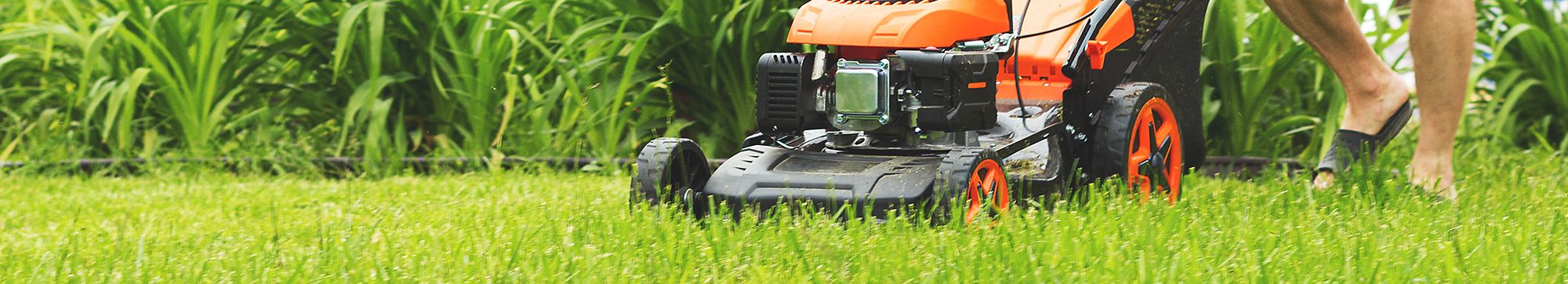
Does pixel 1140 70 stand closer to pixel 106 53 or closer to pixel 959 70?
pixel 959 70

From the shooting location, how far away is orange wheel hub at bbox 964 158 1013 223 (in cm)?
243

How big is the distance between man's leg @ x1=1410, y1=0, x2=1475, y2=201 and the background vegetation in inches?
29.6

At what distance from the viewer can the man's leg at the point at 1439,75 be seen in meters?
3.00

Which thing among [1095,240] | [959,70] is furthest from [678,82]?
[1095,240]

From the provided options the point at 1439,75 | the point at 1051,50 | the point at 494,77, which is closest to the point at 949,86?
the point at 1051,50

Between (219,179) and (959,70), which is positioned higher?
(959,70)

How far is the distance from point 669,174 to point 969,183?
0.49 meters

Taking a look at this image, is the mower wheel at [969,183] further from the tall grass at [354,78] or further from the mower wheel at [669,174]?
the tall grass at [354,78]

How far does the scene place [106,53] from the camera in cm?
430

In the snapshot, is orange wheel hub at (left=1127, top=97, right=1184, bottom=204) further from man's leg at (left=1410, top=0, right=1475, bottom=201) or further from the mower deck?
man's leg at (left=1410, top=0, right=1475, bottom=201)

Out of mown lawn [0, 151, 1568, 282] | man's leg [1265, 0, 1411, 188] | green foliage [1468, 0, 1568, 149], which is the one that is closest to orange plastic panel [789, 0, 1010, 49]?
mown lawn [0, 151, 1568, 282]

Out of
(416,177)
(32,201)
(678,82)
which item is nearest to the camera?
(32,201)

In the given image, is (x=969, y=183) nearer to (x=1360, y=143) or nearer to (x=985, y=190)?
(x=985, y=190)

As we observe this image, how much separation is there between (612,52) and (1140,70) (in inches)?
55.4
